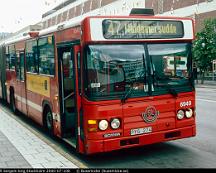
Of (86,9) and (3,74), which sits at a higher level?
(86,9)

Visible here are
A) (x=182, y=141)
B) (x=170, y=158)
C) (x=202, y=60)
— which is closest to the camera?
(x=170, y=158)

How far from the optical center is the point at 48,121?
10.3 m

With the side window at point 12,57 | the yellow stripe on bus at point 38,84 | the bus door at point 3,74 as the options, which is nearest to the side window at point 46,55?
the yellow stripe on bus at point 38,84

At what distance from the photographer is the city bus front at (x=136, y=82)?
7.23m

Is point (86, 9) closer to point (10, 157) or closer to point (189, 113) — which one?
point (189, 113)

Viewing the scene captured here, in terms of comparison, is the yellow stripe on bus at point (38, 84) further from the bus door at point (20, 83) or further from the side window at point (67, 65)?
the side window at point (67, 65)

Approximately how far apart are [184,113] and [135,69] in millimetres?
1475

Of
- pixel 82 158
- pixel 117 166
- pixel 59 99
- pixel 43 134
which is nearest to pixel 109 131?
pixel 117 166

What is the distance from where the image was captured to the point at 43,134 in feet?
36.2

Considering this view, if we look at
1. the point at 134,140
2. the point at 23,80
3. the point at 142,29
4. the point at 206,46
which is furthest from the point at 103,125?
the point at 206,46

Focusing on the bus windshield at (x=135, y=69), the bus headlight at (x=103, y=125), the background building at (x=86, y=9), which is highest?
the background building at (x=86, y=9)

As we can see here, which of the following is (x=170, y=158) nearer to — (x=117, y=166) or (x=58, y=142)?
(x=117, y=166)

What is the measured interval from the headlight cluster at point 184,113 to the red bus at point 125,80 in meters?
0.02

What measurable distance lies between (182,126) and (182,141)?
1.44 metres
